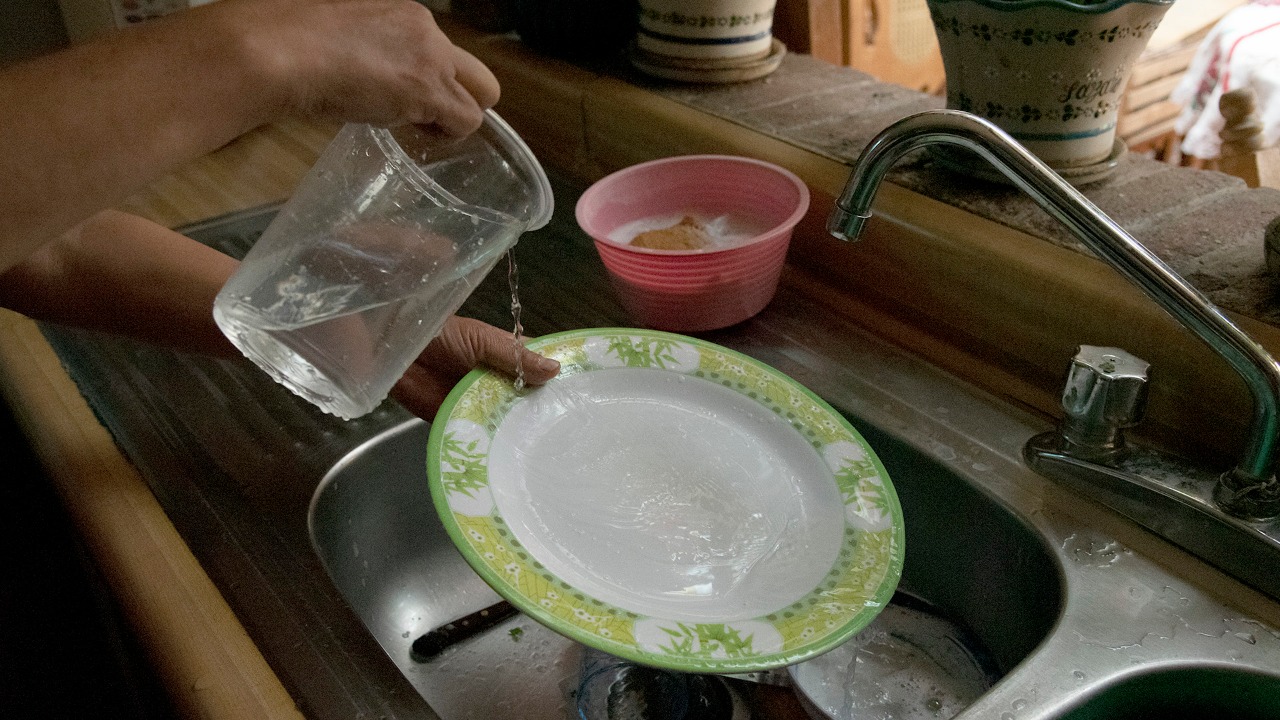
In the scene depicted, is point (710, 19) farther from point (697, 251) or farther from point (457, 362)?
point (457, 362)

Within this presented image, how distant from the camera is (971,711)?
2.02ft

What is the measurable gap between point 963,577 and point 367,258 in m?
0.60

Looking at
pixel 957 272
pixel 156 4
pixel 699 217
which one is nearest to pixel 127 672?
pixel 699 217

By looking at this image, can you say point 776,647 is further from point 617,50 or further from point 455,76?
point 617,50

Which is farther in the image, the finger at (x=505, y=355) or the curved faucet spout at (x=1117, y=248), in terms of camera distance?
the finger at (x=505, y=355)

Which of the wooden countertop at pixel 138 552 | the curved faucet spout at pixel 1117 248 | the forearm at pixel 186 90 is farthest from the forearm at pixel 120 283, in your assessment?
the curved faucet spout at pixel 1117 248

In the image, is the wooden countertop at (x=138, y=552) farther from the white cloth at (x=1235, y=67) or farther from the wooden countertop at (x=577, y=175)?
the white cloth at (x=1235, y=67)

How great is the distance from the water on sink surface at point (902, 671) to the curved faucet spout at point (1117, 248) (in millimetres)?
260

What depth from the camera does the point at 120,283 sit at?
842 millimetres

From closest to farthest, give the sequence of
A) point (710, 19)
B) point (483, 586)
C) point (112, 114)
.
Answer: point (112, 114) < point (483, 586) < point (710, 19)

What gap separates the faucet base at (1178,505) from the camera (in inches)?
27.8

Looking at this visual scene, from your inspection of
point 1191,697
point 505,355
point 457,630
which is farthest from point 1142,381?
point 457,630

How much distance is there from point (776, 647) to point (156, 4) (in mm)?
1475

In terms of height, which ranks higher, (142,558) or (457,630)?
(142,558)
